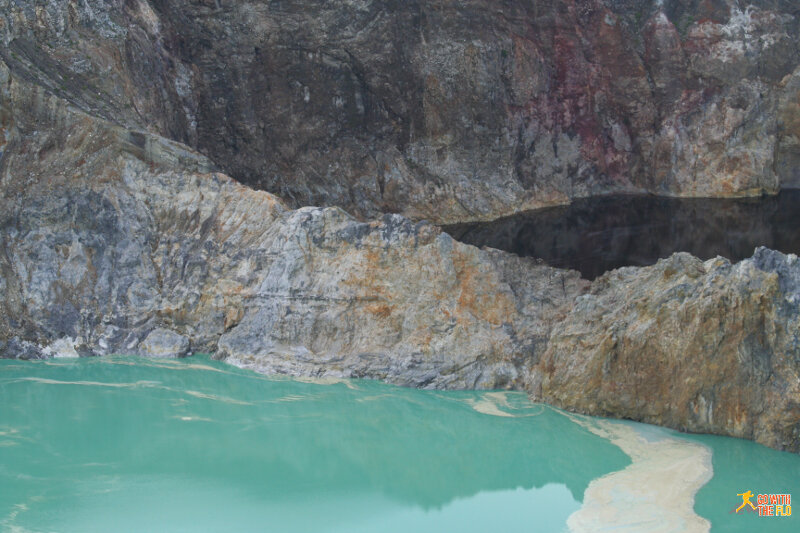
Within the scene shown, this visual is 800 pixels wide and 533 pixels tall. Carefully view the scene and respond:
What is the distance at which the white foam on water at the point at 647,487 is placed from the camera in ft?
29.6

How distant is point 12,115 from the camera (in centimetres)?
1532

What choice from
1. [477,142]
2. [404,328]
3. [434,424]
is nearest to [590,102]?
[477,142]

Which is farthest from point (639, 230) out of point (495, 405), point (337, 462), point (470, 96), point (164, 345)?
point (337, 462)

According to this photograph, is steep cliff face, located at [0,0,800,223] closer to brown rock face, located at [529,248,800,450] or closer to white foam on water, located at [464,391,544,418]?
white foam on water, located at [464,391,544,418]

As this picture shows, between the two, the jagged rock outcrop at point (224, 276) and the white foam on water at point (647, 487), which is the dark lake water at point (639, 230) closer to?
the jagged rock outcrop at point (224, 276)

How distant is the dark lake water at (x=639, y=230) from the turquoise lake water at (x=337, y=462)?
748 centimetres

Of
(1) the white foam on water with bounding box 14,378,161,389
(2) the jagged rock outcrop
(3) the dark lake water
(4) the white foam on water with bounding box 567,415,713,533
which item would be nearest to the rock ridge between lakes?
(2) the jagged rock outcrop

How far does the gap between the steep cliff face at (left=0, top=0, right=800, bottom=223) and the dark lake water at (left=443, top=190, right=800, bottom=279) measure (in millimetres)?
1261

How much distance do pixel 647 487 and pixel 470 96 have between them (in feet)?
60.1

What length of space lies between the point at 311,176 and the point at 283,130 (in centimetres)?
152

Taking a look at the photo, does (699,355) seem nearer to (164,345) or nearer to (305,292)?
(305,292)

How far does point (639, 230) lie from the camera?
76.6 ft

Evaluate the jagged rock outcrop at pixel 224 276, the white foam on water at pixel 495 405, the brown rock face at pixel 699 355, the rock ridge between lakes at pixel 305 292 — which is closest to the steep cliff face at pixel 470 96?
the jagged rock outcrop at pixel 224 276

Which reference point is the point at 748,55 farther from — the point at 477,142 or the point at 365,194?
the point at 365,194
